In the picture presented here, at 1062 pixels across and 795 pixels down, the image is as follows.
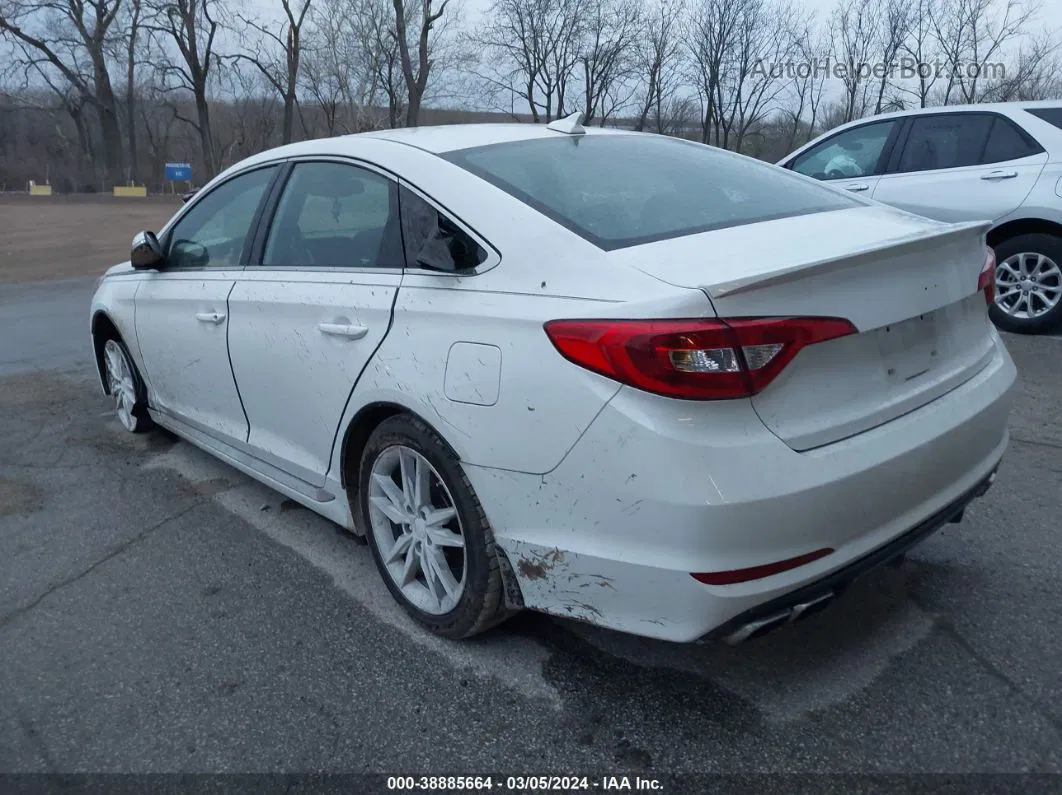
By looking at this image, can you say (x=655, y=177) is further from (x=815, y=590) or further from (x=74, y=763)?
(x=74, y=763)

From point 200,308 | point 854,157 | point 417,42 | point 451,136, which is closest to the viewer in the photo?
point 451,136

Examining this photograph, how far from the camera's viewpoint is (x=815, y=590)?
2.23m

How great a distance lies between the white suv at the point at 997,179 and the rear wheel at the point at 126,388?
5912mm

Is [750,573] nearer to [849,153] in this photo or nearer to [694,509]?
[694,509]

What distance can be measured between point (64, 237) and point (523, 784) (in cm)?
1955

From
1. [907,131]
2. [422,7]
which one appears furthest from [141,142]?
[907,131]

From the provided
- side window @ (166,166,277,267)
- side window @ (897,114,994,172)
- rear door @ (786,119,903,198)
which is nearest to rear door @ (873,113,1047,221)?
side window @ (897,114,994,172)

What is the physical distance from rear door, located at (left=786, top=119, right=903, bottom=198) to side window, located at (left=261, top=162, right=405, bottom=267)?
5.27m

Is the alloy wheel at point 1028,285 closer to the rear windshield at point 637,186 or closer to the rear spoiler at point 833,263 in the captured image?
the rear windshield at point 637,186

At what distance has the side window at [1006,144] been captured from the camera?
267 inches

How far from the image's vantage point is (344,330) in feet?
9.66

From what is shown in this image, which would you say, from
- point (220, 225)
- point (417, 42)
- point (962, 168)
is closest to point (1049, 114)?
point (962, 168)

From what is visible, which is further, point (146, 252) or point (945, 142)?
point (945, 142)

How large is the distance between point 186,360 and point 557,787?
277 cm
